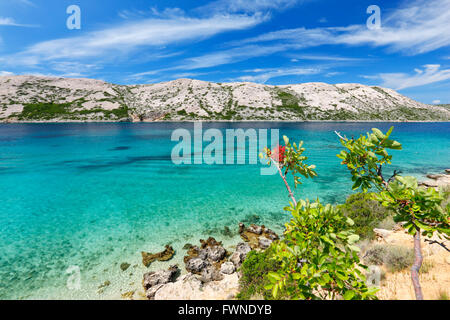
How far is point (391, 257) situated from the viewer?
7.67m

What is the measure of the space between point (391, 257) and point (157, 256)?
37.2ft

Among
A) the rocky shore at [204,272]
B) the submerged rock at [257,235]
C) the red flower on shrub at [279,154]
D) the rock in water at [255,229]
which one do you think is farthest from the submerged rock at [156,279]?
the red flower on shrub at [279,154]

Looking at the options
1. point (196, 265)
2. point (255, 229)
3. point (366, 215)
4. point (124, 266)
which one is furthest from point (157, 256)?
point (366, 215)

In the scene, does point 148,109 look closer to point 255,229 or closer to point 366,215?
point 255,229

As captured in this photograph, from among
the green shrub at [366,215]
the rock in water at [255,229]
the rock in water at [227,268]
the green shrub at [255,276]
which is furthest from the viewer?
the rock in water at [255,229]

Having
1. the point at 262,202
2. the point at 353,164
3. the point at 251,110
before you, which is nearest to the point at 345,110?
the point at 251,110

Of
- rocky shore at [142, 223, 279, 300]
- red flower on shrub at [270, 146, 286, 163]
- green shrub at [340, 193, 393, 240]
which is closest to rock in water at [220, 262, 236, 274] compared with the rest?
rocky shore at [142, 223, 279, 300]

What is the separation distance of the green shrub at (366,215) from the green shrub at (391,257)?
2.54 metres

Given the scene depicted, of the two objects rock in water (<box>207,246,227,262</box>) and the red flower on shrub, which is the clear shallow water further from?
the red flower on shrub

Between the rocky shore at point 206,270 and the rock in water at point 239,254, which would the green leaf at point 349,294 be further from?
the rock in water at point 239,254

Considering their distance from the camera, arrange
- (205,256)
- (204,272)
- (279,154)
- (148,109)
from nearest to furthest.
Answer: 1. (279,154)
2. (204,272)
3. (205,256)
4. (148,109)

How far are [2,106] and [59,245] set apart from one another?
22289cm

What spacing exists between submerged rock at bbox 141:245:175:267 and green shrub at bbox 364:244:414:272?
9968 mm

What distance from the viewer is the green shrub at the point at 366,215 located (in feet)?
36.3
